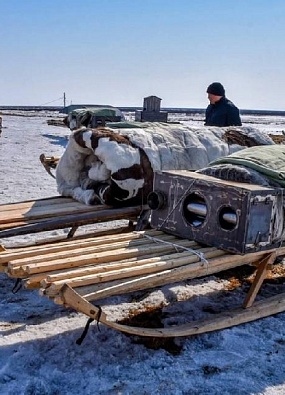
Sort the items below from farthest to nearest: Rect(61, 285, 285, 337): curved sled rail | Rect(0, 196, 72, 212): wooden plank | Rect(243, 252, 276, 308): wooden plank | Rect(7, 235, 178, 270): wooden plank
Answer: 1. Rect(0, 196, 72, 212): wooden plank
2. Rect(243, 252, 276, 308): wooden plank
3. Rect(7, 235, 178, 270): wooden plank
4. Rect(61, 285, 285, 337): curved sled rail

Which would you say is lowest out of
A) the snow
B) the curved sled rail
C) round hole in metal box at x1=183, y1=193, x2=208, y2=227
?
the snow

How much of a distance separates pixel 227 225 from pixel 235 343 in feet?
2.51

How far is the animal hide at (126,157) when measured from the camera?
4.83 metres

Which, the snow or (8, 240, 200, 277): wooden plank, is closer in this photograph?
the snow

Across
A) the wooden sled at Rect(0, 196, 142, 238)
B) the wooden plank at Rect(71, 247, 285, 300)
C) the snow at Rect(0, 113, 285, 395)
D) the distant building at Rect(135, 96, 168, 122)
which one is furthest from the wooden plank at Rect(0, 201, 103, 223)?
the distant building at Rect(135, 96, 168, 122)

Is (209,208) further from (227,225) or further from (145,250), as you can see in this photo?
(145,250)

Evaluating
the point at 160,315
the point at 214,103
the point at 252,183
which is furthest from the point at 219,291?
the point at 214,103

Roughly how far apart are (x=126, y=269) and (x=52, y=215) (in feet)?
5.08

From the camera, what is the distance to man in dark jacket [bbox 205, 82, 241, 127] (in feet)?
22.5

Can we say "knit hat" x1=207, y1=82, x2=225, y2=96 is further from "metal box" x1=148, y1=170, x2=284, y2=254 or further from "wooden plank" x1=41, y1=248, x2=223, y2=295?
"wooden plank" x1=41, y1=248, x2=223, y2=295

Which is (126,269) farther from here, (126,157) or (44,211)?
(126,157)

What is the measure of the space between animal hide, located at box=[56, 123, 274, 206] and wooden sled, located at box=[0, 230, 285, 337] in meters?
0.95

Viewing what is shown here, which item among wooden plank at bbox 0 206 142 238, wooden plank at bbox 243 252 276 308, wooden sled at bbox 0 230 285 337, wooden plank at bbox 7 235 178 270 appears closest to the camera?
wooden sled at bbox 0 230 285 337

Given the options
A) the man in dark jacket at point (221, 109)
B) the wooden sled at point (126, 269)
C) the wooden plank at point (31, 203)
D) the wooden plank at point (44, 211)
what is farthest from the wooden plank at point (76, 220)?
the man in dark jacket at point (221, 109)
